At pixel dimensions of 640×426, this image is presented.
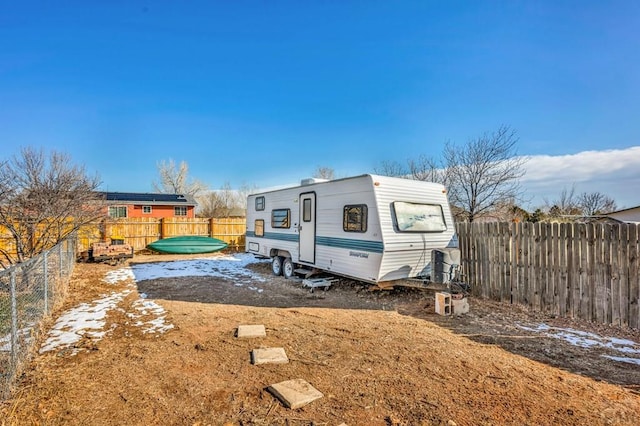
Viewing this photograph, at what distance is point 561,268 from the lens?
19.2ft

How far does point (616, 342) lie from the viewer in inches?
179

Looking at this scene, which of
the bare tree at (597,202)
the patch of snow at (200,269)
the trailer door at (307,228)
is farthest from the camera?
the bare tree at (597,202)

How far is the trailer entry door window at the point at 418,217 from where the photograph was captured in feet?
23.0

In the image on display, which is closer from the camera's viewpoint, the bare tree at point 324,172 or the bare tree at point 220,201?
the bare tree at point 324,172

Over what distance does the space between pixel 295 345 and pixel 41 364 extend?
2.90m

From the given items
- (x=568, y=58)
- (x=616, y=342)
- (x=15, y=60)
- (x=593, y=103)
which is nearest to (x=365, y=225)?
(x=616, y=342)

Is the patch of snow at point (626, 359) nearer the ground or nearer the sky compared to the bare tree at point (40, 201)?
nearer the ground

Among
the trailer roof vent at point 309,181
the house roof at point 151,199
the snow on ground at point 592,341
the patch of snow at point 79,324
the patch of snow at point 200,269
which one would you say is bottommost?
the snow on ground at point 592,341

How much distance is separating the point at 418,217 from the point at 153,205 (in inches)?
1146

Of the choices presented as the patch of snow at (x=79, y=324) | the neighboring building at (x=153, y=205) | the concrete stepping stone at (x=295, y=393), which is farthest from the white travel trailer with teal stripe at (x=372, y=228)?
the neighboring building at (x=153, y=205)

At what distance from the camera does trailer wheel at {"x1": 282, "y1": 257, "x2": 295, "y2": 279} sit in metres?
9.68

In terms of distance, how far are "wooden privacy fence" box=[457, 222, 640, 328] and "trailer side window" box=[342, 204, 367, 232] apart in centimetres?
263

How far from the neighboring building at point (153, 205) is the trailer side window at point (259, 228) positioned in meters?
21.9

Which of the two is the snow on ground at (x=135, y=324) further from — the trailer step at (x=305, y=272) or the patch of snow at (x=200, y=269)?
the trailer step at (x=305, y=272)
